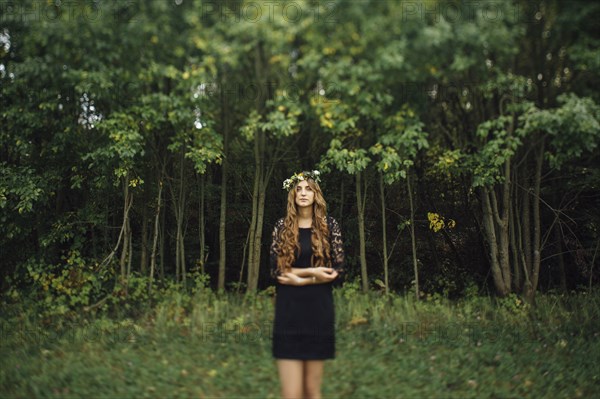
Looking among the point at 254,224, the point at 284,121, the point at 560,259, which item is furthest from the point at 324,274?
the point at 560,259

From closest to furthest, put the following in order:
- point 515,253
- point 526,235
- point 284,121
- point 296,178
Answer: point 296,178
point 284,121
point 515,253
point 526,235

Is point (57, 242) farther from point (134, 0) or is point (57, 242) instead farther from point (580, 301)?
point (580, 301)

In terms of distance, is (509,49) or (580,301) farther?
(580,301)

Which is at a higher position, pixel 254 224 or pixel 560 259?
pixel 254 224

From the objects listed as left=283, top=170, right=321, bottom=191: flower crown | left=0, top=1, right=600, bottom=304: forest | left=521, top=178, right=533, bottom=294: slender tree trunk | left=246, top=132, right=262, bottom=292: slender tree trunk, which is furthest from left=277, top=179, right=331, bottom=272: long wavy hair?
left=521, top=178, right=533, bottom=294: slender tree trunk

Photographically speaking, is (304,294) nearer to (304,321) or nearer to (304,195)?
(304,321)

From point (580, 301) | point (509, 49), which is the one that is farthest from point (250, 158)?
point (580, 301)

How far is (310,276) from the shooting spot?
3.82 meters

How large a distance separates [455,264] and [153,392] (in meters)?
6.99

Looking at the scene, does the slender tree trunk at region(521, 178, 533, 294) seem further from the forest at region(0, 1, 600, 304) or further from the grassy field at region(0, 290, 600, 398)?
the grassy field at region(0, 290, 600, 398)

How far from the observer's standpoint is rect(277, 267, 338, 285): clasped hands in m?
3.77

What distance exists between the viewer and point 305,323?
3723 millimetres

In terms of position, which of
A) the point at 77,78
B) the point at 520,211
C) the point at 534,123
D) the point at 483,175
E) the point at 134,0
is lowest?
the point at 520,211

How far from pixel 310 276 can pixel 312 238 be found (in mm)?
354
